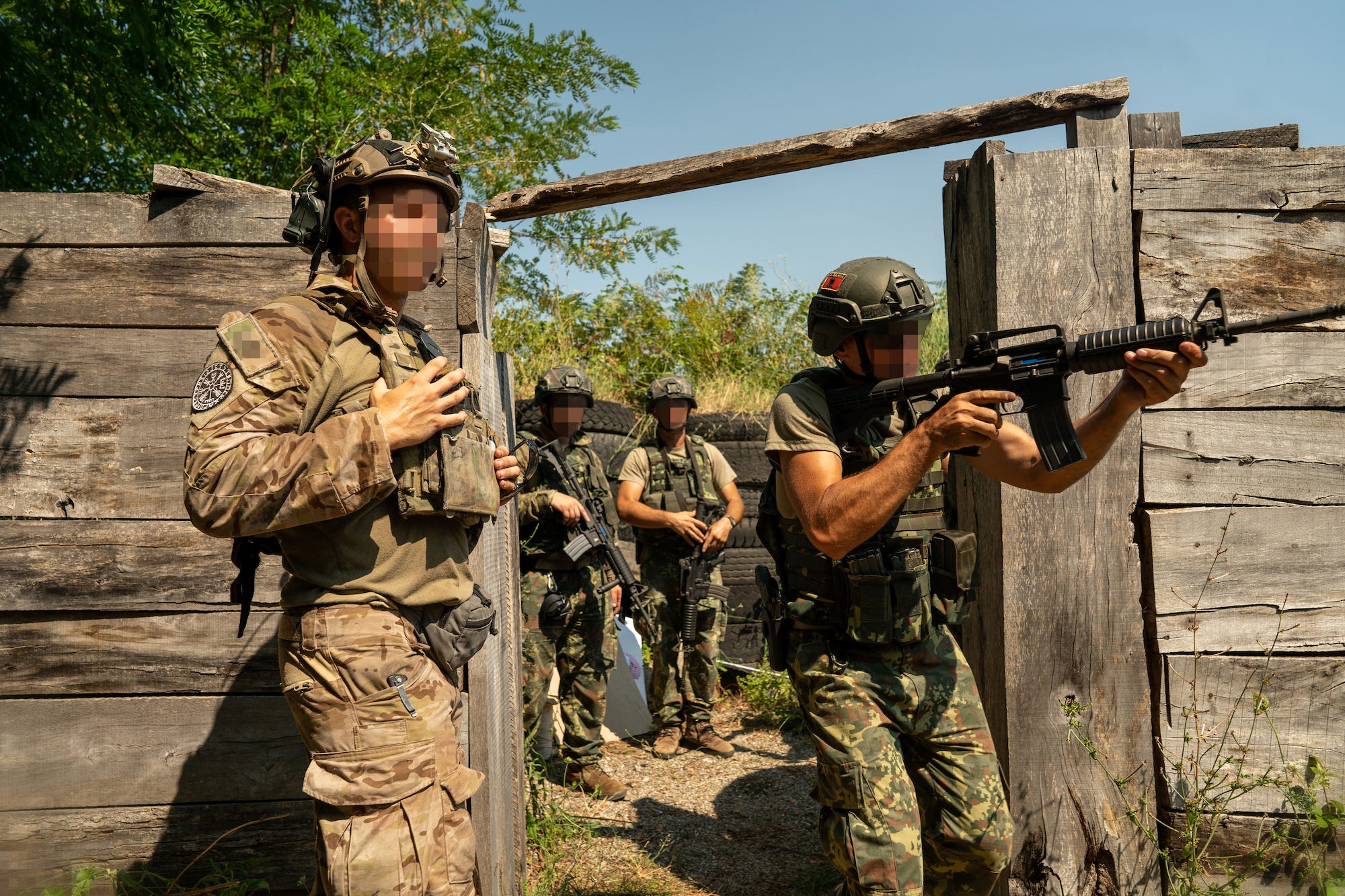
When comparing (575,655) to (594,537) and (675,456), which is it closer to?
(594,537)

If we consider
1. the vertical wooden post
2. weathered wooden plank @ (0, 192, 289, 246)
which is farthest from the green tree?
the vertical wooden post

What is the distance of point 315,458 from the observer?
195cm

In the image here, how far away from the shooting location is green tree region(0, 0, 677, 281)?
5.09 metres

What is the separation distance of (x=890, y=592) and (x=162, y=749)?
2.55 meters

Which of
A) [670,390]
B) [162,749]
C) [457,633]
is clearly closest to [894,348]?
[457,633]

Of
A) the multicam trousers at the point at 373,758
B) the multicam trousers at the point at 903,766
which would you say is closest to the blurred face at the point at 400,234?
the multicam trousers at the point at 373,758

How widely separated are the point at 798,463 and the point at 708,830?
284 cm

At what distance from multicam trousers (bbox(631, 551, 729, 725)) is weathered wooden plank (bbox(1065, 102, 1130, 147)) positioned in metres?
4.10

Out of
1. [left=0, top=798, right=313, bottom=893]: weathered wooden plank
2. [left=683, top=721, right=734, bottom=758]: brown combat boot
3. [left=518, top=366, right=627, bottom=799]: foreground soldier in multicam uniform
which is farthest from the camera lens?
[left=683, top=721, right=734, bottom=758]: brown combat boot

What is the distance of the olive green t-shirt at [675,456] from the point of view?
675 centimetres

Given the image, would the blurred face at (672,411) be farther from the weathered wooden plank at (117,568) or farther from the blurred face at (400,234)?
the blurred face at (400,234)

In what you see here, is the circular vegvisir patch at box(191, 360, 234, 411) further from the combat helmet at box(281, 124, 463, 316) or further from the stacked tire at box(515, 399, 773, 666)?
the stacked tire at box(515, 399, 773, 666)

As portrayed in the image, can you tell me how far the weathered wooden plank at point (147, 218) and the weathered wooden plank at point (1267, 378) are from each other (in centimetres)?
327

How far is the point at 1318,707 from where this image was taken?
3150 millimetres
